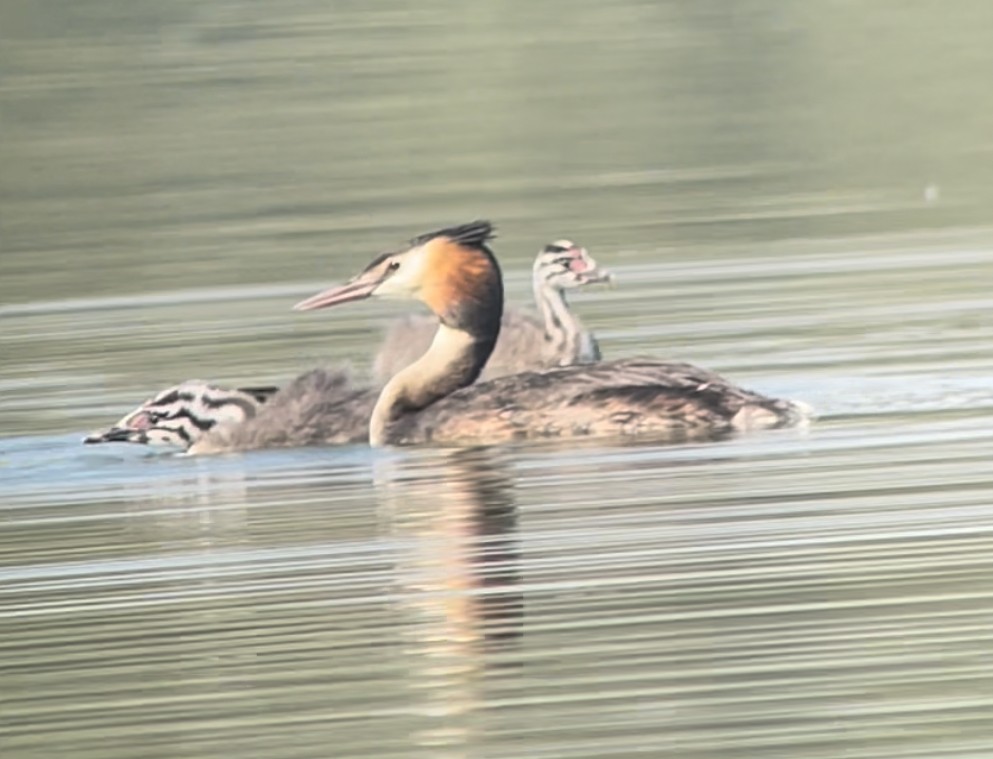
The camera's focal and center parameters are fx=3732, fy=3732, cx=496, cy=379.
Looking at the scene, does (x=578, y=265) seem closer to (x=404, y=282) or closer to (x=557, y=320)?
(x=557, y=320)

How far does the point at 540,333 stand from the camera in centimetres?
1645

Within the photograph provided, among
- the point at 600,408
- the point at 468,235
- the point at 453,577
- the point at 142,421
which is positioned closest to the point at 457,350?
the point at 468,235

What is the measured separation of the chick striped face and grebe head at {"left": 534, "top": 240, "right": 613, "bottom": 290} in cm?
225

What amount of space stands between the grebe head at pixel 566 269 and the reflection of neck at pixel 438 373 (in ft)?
4.78

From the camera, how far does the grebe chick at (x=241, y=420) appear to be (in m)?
14.7

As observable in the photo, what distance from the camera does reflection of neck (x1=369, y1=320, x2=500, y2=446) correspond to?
14.9m

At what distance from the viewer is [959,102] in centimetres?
2855

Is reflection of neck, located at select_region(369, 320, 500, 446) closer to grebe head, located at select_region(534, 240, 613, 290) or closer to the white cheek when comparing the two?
the white cheek

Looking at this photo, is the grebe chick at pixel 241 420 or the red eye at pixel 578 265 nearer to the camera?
the grebe chick at pixel 241 420

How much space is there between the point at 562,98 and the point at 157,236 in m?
10.5

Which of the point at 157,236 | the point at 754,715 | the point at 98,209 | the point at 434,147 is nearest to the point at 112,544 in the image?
the point at 754,715

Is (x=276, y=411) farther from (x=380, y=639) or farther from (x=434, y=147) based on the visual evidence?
(x=434, y=147)

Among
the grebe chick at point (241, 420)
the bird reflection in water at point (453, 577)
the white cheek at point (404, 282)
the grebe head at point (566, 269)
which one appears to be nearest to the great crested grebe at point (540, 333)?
the grebe head at point (566, 269)

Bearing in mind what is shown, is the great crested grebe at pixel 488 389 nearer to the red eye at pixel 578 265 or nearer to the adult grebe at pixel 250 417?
the adult grebe at pixel 250 417
